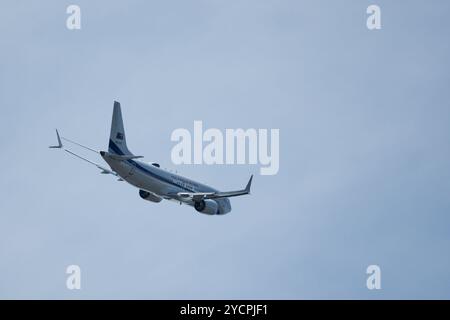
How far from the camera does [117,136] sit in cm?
12581

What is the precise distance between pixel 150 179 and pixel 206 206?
13.0m

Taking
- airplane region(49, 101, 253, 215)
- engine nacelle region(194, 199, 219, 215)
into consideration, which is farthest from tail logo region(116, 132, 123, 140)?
engine nacelle region(194, 199, 219, 215)

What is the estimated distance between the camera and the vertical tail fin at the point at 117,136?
124750mm

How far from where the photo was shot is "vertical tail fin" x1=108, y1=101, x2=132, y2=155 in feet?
409

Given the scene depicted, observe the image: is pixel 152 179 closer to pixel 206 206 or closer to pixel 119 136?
pixel 119 136

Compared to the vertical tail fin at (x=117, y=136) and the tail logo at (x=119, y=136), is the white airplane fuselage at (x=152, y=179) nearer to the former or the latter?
the vertical tail fin at (x=117, y=136)

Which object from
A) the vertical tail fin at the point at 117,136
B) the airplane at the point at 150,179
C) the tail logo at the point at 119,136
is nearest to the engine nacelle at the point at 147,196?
the airplane at the point at 150,179

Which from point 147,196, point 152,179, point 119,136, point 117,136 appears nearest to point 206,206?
point 147,196

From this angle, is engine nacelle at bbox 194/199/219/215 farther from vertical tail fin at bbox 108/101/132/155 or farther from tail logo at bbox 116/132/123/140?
tail logo at bbox 116/132/123/140
